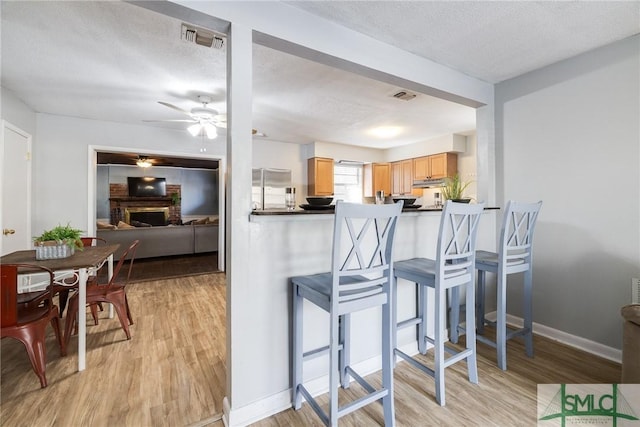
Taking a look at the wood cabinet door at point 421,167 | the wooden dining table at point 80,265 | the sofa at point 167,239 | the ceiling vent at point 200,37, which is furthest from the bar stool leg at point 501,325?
the sofa at point 167,239

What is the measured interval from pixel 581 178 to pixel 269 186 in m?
4.45

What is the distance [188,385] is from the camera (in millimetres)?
1867

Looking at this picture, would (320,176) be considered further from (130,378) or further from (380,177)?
(130,378)

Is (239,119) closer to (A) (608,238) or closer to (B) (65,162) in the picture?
(A) (608,238)

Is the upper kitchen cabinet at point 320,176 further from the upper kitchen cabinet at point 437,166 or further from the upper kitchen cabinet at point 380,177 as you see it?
the upper kitchen cabinet at point 437,166

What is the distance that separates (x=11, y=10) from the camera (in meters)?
1.80

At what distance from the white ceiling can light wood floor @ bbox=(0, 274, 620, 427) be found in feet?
8.03

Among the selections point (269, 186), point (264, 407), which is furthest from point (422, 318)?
point (269, 186)

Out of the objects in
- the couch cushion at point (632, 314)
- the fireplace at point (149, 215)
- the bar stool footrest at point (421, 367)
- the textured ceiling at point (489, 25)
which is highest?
the textured ceiling at point (489, 25)

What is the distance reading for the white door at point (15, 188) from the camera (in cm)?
297

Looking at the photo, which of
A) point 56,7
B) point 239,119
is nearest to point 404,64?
point 239,119

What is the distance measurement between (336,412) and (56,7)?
9.56 ft

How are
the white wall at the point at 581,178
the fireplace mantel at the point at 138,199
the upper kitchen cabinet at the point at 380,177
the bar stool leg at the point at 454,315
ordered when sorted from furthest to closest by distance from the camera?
1. the fireplace mantel at the point at 138,199
2. the upper kitchen cabinet at the point at 380,177
3. the bar stool leg at the point at 454,315
4. the white wall at the point at 581,178

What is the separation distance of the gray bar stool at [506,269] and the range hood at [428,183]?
116 inches
